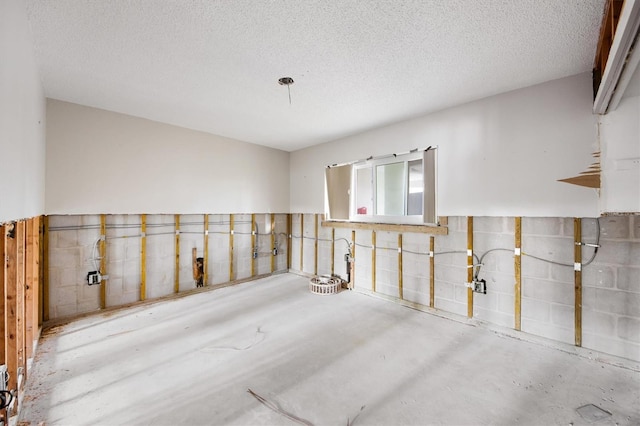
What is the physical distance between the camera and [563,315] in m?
2.50

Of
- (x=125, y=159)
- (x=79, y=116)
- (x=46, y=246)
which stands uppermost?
(x=79, y=116)

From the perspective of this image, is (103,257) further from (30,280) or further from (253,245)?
(253,245)

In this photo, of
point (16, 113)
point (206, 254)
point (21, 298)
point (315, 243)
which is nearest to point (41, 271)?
point (21, 298)

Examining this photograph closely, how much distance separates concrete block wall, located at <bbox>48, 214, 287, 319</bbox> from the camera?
10.3ft

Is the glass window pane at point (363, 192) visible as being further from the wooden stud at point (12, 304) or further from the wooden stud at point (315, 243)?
the wooden stud at point (12, 304)

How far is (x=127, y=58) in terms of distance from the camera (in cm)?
226

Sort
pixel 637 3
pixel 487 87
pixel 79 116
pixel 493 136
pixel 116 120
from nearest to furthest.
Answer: pixel 637 3, pixel 487 87, pixel 493 136, pixel 79 116, pixel 116 120

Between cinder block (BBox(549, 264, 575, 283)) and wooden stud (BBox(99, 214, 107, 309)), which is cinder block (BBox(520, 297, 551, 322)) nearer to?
cinder block (BBox(549, 264, 575, 283))

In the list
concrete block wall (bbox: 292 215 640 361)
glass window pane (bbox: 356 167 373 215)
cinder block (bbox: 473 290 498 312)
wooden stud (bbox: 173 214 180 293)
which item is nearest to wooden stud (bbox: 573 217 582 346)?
concrete block wall (bbox: 292 215 640 361)

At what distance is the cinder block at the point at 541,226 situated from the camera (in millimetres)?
2545

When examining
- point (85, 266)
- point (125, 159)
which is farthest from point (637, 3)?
point (85, 266)

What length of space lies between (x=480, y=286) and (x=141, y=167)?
4539mm

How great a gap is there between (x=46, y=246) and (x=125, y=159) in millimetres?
1319

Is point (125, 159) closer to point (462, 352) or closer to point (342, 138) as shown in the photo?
point (342, 138)
